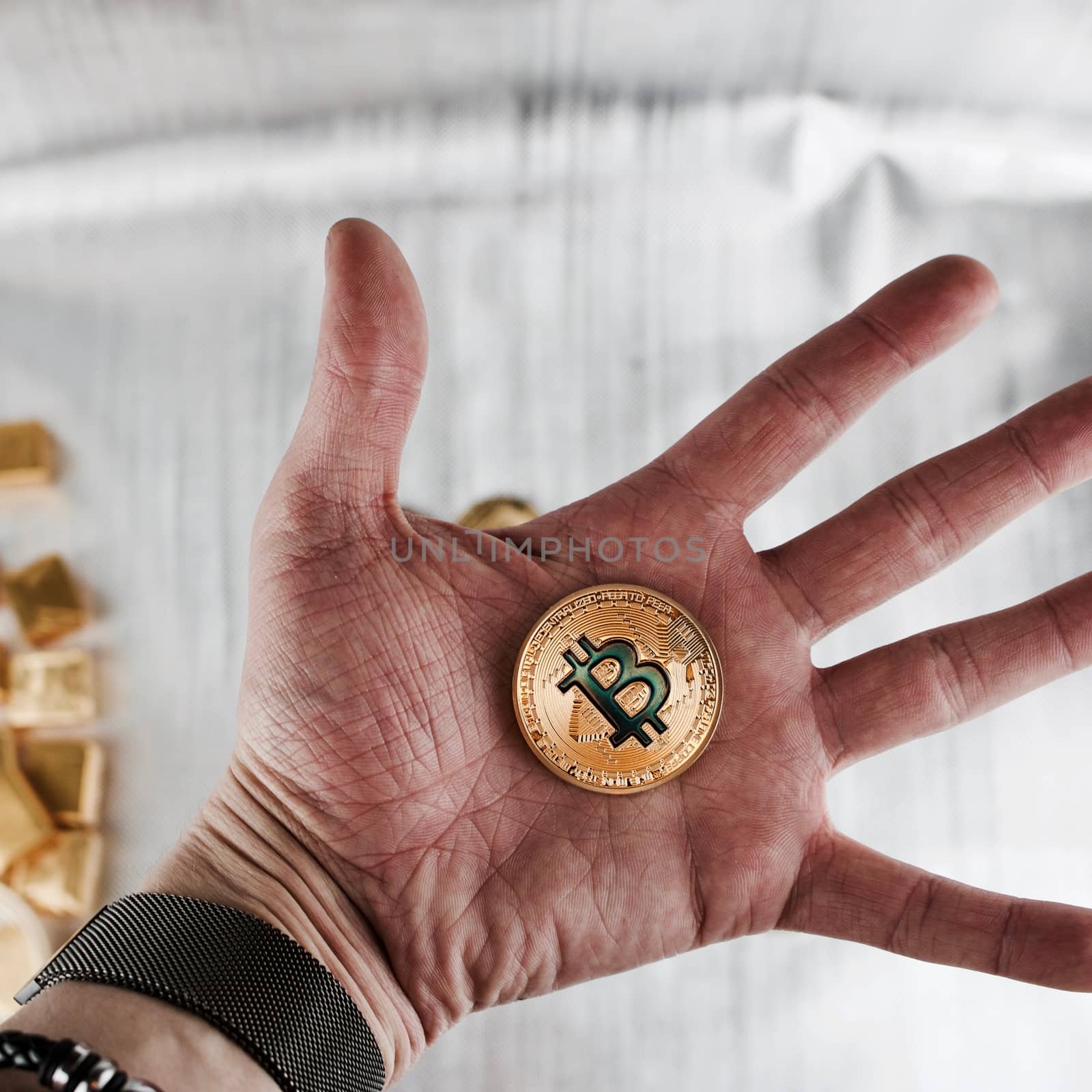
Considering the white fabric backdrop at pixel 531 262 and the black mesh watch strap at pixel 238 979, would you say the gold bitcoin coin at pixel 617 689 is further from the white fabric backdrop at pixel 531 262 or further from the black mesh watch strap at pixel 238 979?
the white fabric backdrop at pixel 531 262

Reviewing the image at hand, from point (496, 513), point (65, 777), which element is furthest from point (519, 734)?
point (65, 777)

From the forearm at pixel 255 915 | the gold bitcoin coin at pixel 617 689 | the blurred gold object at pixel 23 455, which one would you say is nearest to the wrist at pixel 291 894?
the forearm at pixel 255 915

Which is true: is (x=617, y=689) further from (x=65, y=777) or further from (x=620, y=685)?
(x=65, y=777)

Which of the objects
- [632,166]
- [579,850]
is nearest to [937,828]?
[579,850]

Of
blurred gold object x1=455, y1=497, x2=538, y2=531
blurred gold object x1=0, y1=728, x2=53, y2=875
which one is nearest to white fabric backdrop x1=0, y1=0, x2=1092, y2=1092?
blurred gold object x1=455, y1=497, x2=538, y2=531

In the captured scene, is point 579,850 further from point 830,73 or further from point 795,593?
point 830,73
